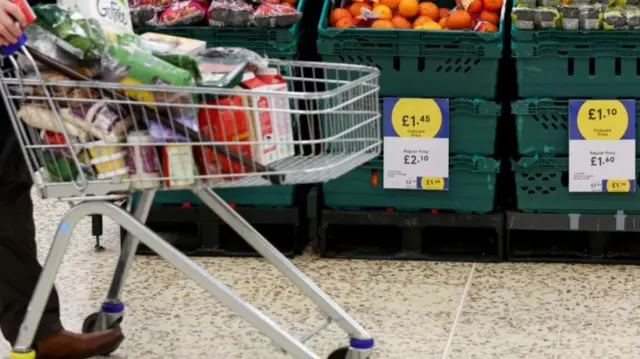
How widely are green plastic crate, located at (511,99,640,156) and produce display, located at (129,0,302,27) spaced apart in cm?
88

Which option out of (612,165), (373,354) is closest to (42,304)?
(373,354)

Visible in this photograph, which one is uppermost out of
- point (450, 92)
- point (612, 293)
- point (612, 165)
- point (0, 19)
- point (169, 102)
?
A: point (0, 19)

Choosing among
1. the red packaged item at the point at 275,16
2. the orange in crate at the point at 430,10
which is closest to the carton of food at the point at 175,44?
the red packaged item at the point at 275,16

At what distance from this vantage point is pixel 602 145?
4.14 meters

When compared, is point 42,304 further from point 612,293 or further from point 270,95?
point 612,293

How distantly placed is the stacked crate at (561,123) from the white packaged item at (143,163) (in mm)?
1866

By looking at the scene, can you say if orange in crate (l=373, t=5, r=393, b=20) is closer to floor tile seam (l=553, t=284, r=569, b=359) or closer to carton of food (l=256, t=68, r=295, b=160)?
floor tile seam (l=553, t=284, r=569, b=359)

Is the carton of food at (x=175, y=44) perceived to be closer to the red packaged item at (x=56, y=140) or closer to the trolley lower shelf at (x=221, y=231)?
the red packaged item at (x=56, y=140)

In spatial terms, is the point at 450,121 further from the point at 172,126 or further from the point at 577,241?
the point at 172,126

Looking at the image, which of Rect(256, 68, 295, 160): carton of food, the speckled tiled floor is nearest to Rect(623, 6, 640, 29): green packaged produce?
the speckled tiled floor

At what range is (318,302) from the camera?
3047 mm

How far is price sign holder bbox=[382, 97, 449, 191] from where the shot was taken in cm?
420

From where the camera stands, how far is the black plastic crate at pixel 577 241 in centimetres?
421

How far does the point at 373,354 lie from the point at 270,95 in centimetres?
118
